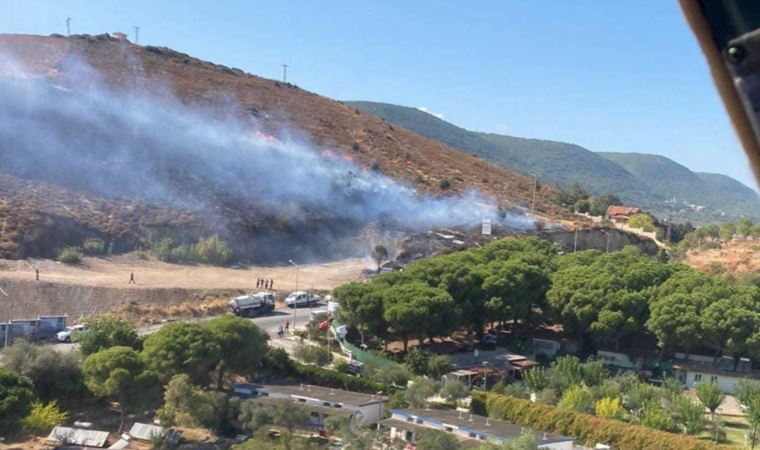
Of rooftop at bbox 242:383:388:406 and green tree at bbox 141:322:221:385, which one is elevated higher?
green tree at bbox 141:322:221:385

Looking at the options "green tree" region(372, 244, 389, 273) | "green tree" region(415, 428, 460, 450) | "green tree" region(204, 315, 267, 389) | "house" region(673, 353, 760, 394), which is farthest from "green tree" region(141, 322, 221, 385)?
"green tree" region(372, 244, 389, 273)

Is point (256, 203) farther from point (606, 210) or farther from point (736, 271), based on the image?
point (606, 210)

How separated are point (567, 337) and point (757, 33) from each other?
2593 cm

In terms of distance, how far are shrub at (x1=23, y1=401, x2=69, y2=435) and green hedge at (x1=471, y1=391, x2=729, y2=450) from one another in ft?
29.6

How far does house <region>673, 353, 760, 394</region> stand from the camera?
22078mm

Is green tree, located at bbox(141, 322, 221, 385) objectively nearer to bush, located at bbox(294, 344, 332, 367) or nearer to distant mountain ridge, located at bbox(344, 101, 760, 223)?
bush, located at bbox(294, 344, 332, 367)

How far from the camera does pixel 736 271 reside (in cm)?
3575

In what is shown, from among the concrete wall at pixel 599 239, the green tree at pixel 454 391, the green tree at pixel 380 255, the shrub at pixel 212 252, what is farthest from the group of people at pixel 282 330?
the concrete wall at pixel 599 239

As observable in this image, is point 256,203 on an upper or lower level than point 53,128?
lower

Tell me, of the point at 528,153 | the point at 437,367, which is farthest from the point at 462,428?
the point at 528,153

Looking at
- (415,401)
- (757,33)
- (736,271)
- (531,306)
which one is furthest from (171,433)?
(736,271)

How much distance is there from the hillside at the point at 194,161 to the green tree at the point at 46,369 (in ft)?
44.8

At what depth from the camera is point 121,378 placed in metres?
15.9

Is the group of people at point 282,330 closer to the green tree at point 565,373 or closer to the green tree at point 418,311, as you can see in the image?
the green tree at point 418,311
